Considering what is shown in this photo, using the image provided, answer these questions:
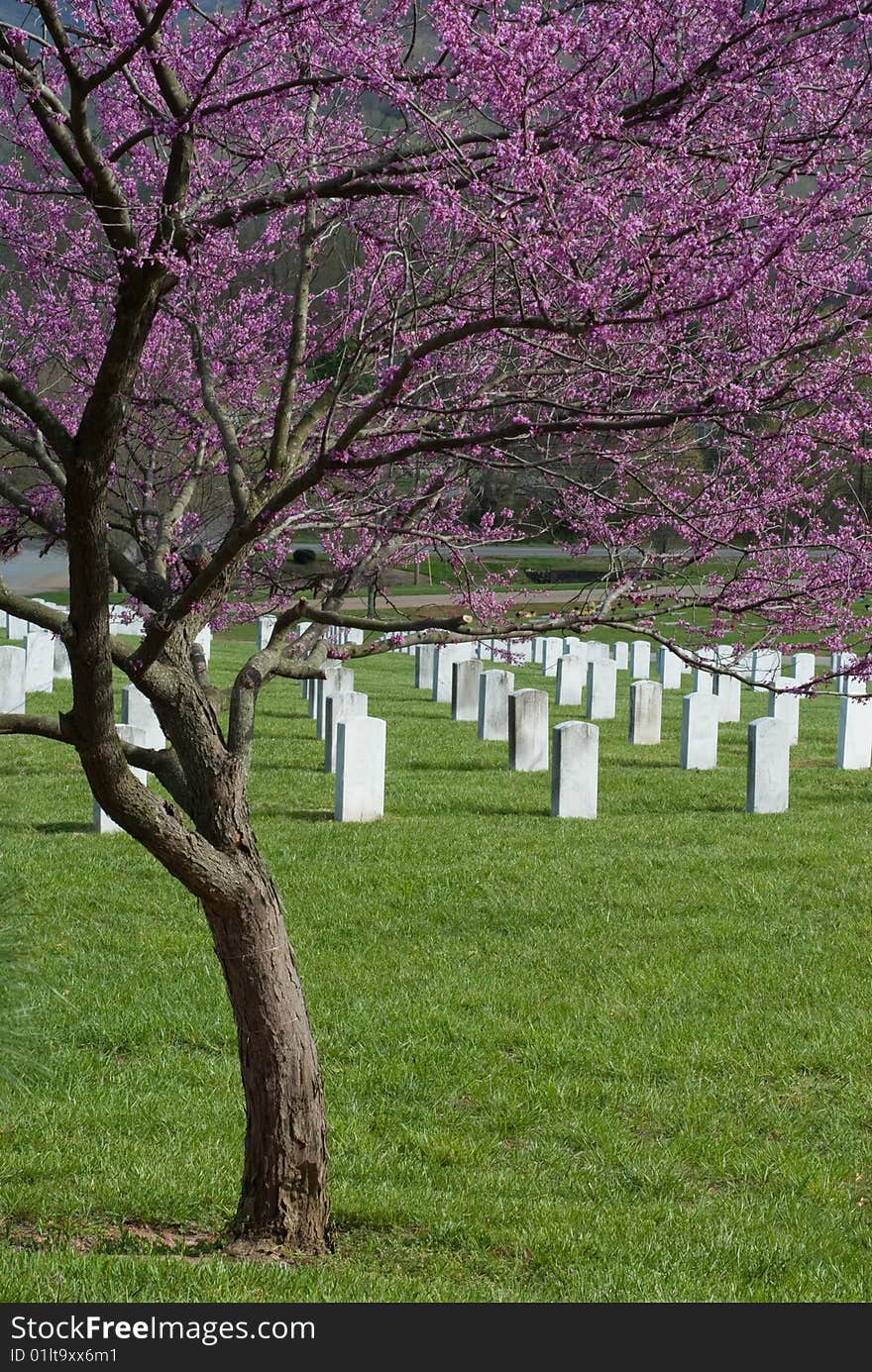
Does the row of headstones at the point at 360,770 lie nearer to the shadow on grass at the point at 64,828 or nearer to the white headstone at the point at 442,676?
the shadow on grass at the point at 64,828

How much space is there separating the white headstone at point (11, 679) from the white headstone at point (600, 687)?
782 cm

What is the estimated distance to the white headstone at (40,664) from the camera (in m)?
20.5

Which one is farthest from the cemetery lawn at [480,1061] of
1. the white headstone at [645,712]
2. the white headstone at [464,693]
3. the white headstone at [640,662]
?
the white headstone at [640,662]

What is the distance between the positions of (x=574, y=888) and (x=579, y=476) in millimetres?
3916

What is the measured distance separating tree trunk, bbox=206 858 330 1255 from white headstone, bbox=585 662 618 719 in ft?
50.9

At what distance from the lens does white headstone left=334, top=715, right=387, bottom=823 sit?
40.7 feet

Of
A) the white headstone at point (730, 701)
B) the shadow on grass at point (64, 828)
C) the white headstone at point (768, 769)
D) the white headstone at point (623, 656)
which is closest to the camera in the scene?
the shadow on grass at point (64, 828)

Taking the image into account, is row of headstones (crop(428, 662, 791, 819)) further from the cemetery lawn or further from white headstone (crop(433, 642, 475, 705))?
white headstone (crop(433, 642, 475, 705))

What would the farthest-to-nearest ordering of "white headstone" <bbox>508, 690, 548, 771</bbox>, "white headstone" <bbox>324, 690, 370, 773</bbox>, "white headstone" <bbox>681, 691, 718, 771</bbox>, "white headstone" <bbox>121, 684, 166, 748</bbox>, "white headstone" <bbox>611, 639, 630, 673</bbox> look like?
"white headstone" <bbox>611, 639, 630, 673</bbox>
"white headstone" <bbox>681, 691, 718, 771</bbox>
"white headstone" <bbox>508, 690, 548, 771</bbox>
"white headstone" <bbox>121, 684, 166, 748</bbox>
"white headstone" <bbox>324, 690, 370, 773</bbox>

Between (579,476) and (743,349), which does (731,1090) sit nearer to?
(579,476)

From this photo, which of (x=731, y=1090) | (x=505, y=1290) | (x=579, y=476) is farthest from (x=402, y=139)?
(x=731, y=1090)

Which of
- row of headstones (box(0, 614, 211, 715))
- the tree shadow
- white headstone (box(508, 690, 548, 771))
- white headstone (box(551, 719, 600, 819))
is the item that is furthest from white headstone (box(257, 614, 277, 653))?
the tree shadow

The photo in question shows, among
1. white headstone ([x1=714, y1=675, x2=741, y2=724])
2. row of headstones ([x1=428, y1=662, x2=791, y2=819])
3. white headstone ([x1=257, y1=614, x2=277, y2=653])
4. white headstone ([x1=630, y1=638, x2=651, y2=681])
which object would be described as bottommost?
row of headstones ([x1=428, y1=662, x2=791, y2=819])

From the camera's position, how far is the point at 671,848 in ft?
38.6
